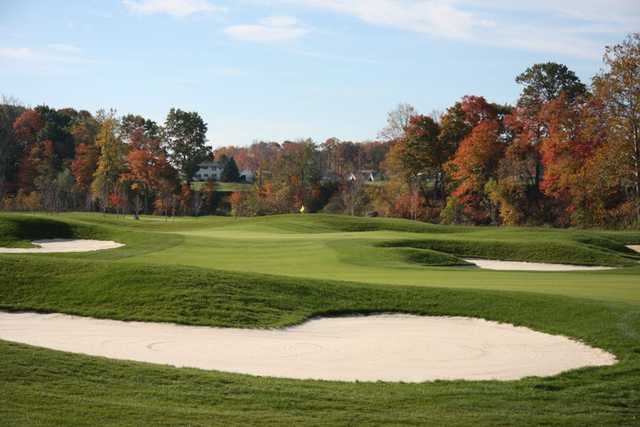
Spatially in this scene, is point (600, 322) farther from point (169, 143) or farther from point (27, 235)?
point (169, 143)

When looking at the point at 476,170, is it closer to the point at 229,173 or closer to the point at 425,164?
the point at 425,164

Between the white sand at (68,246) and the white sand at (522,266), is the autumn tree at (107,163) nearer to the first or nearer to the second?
the white sand at (68,246)

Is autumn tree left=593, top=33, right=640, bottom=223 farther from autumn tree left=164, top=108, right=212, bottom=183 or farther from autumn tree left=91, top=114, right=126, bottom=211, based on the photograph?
autumn tree left=164, top=108, right=212, bottom=183

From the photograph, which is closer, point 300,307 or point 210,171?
point 300,307

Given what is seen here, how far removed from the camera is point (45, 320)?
18.9 m

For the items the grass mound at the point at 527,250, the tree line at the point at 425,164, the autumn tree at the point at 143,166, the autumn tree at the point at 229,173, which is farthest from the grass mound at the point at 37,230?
the autumn tree at the point at 229,173

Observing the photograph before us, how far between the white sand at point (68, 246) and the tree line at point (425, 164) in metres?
34.0

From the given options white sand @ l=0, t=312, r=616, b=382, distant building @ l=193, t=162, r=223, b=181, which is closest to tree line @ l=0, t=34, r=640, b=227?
distant building @ l=193, t=162, r=223, b=181

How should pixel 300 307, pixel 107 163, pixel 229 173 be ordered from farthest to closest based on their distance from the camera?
pixel 229 173, pixel 107 163, pixel 300 307

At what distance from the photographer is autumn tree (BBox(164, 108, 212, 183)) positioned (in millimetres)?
107750

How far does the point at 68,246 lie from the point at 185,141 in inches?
2872

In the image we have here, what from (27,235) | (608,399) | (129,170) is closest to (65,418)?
(608,399)

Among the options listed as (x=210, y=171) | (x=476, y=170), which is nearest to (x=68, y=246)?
(x=476, y=170)

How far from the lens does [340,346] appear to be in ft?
53.5
